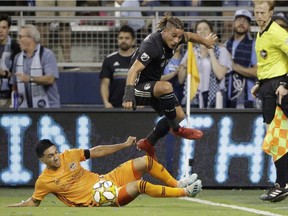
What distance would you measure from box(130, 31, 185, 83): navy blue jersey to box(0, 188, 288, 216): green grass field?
1.60m

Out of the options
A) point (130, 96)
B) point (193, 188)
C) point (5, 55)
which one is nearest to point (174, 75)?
point (5, 55)

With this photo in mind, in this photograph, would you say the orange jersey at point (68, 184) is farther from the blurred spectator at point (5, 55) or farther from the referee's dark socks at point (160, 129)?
the blurred spectator at point (5, 55)

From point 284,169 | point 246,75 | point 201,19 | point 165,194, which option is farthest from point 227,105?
point 165,194

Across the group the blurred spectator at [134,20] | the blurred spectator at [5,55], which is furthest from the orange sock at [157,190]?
the blurred spectator at [134,20]

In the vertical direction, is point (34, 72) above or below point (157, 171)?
above

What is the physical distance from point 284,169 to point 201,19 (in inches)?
182

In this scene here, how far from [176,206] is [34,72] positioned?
439 cm

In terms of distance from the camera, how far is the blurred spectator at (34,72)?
15672mm

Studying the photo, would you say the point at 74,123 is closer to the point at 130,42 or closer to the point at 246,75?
the point at 130,42

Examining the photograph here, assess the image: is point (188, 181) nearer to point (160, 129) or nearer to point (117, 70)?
point (160, 129)

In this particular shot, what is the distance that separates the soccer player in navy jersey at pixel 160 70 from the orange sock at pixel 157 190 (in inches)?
39.0

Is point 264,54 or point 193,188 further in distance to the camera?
point 264,54

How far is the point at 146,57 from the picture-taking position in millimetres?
12180

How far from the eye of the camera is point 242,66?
1602cm
